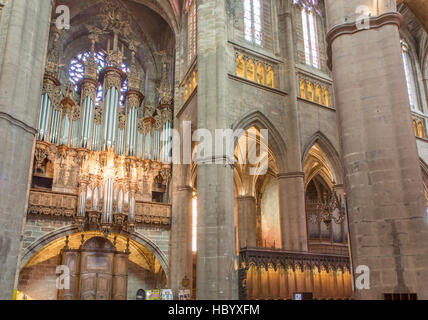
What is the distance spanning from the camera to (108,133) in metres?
19.5

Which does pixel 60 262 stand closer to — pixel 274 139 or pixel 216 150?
pixel 216 150

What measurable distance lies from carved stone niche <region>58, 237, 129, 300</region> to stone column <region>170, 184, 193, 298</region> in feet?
7.63

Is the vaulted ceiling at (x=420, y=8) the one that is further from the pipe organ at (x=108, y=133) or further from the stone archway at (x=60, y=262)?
the stone archway at (x=60, y=262)

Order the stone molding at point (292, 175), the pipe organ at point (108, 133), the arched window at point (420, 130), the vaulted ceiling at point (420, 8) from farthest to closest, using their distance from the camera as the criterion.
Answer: the arched window at point (420, 130), the pipe organ at point (108, 133), the stone molding at point (292, 175), the vaulted ceiling at point (420, 8)

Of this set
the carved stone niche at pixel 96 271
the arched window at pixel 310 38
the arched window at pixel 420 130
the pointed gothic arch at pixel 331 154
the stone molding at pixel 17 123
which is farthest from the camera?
the arched window at pixel 420 130

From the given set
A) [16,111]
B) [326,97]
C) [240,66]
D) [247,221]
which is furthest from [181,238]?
[326,97]

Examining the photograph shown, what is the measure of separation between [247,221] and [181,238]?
175 inches

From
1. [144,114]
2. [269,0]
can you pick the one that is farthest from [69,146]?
[269,0]

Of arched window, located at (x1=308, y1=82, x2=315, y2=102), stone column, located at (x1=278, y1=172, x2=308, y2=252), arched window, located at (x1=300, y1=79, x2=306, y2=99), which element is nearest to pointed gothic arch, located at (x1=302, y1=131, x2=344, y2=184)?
arched window, located at (x1=308, y1=82, x2=315, y2=102)

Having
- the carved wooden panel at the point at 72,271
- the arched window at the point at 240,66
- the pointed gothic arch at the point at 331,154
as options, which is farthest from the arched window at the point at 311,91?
the carved wooden panel at the point at 72,271

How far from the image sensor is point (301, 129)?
17.7 meters

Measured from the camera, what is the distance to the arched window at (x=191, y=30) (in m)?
19.6

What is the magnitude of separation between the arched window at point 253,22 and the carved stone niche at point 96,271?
37.7ft
